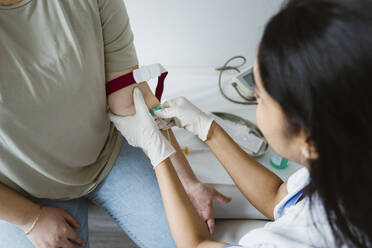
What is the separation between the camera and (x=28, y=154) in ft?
2.69

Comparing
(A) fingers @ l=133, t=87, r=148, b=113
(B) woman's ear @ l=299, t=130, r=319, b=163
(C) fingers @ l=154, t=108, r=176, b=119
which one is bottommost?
(C) fingers @ l=154, t=108, r=176, b=119

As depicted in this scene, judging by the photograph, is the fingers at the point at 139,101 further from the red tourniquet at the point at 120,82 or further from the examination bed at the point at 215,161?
the examination bed at the point at 215,161

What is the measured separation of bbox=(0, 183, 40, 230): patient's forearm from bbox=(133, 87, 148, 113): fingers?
46 cm

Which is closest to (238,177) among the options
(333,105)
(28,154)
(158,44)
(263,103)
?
(263,103)

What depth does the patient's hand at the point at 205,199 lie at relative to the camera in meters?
1.01

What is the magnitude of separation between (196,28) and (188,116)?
0.69m

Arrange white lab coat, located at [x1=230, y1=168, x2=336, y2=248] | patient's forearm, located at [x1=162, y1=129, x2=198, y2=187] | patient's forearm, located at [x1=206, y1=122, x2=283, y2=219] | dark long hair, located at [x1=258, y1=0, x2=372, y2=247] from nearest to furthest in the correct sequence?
dark long hair, located at [x1=258, y1=0, x2=372, y2=247]
white lab coat, located at [x1=230, y1=168, x2=336, y2=248]
patient's forearm, located at [x1=206, y1=122, x2=283, y2=219]
patient's forearm, located at [x1=162, y1=129, x2=198, y2=187]

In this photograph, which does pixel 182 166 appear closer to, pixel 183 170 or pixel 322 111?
pixel 183 170

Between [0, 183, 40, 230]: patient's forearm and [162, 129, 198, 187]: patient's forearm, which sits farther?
[162, 129, 198, 187]: patient's forearm

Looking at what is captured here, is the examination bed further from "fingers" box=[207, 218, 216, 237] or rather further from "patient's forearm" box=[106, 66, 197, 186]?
"patient's forearm" box=[106, 66, 197, 186]

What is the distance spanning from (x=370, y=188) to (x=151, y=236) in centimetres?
75

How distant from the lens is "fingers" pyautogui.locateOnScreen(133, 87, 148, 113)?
99cm

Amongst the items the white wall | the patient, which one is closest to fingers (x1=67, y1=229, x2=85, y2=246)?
the patient

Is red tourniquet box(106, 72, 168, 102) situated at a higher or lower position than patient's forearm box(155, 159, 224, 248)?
higher
